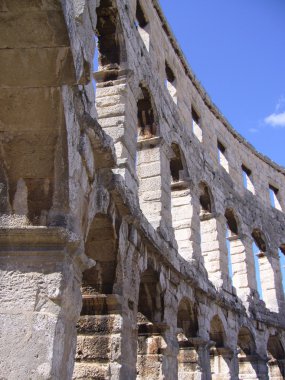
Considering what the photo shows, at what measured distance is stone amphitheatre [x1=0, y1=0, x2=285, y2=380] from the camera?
3.02 m

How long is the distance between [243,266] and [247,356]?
88.7 inches

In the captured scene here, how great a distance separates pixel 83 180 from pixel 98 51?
13.7 feet

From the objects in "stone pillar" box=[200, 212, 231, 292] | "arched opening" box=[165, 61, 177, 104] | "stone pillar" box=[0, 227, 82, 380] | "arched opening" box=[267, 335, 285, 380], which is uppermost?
"arched opening" box=[165, 61, 177, 104]

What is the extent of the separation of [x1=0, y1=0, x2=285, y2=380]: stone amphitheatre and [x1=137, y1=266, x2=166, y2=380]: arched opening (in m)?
0.02

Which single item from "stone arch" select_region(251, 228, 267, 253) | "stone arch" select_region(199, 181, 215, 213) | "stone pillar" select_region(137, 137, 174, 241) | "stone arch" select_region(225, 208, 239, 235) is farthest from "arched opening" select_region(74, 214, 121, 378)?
"stone arch" select_region(251, 228, 267, 253)

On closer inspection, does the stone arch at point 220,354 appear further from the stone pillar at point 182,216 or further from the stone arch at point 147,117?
the stone arch at point 147,117

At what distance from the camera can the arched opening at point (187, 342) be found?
7.64 metres

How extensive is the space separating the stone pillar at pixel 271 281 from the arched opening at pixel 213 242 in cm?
324

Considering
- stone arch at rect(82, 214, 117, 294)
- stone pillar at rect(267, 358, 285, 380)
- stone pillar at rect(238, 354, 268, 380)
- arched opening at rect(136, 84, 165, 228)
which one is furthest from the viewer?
stone pillar at rect(267, 358, 285, 380)

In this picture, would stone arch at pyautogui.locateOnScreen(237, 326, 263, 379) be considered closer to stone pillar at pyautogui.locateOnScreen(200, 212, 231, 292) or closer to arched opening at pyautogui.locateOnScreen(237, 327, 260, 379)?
arched opening at pyautogui.locateOnScreen(237, 327, 260, 379)

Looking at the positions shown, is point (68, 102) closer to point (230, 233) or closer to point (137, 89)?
point (137, 89)

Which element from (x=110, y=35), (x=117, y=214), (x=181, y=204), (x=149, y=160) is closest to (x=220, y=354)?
(x=181, y=204)

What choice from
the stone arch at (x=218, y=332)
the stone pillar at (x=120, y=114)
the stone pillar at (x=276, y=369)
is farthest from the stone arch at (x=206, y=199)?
the stone pillar at (x=276, y=369)

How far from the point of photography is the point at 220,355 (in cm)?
917
